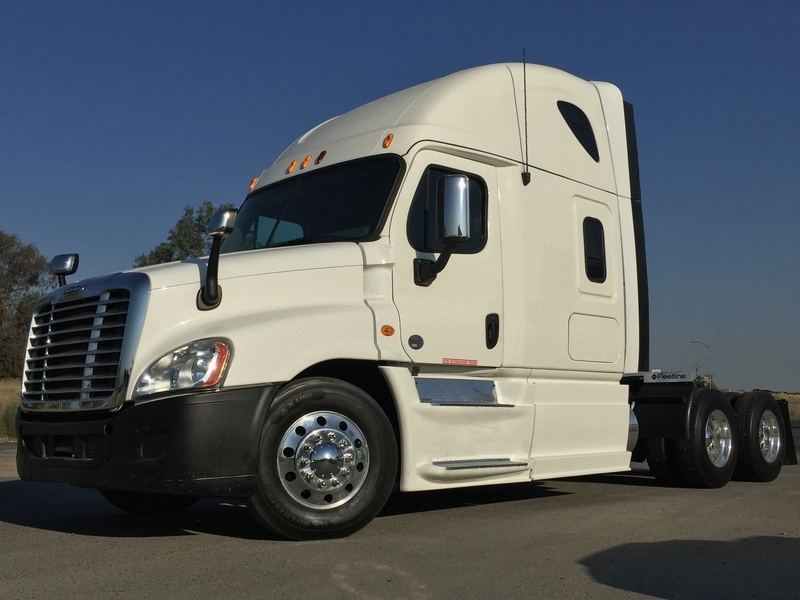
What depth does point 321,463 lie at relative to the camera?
6234 millimetres

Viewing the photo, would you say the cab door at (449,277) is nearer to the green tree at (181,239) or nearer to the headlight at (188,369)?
the headlight at (188,369)

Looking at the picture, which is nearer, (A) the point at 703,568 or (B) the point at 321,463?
(A) the point at 703,568

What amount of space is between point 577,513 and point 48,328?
4.34 m

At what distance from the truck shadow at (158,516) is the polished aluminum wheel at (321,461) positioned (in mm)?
402

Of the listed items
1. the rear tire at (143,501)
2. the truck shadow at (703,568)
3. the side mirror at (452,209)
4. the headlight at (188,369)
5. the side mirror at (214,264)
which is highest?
the side mirror at (452,209)

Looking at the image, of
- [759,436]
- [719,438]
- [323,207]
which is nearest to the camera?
[323,207]

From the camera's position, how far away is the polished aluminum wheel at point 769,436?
35.8 ft

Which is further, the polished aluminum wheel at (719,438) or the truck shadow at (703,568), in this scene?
the polished aluminum wheel at (719,438)

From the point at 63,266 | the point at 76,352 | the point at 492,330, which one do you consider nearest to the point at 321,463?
the point at 76,352

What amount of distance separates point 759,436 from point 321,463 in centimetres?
643

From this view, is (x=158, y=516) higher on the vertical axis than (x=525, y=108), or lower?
lower

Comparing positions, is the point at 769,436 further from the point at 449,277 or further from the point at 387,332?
the point at 387,332

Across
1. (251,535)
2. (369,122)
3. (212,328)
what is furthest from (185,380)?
(369,122)

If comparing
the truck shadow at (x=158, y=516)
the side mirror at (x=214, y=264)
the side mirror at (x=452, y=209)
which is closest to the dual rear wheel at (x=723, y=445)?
the truck shadow at (x=158, y=516)
